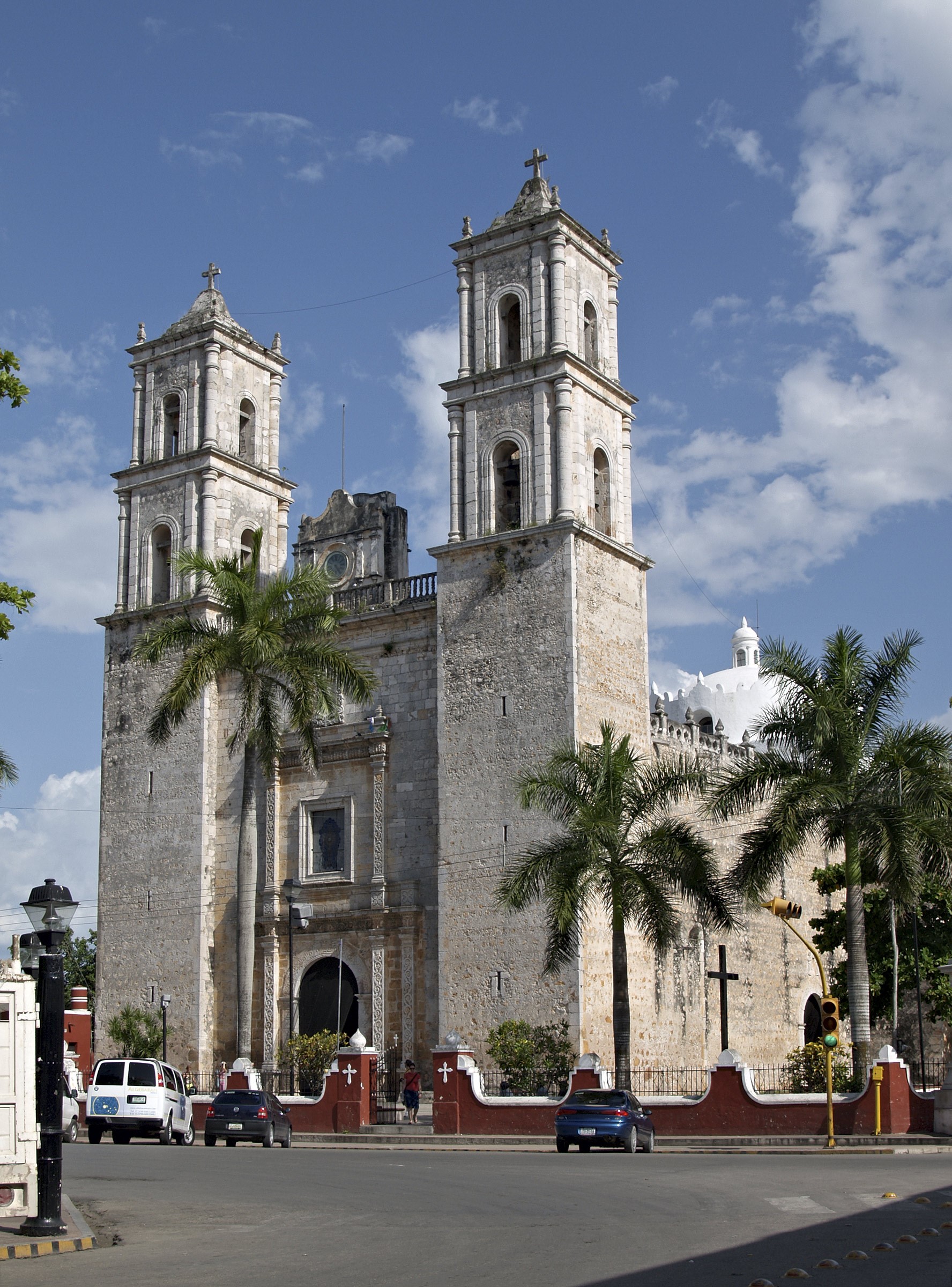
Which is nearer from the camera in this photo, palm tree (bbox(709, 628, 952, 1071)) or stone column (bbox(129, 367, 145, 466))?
palm tree (bbox(709, 628, 952, 1071))

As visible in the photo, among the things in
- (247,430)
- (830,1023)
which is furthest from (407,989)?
(247,430)

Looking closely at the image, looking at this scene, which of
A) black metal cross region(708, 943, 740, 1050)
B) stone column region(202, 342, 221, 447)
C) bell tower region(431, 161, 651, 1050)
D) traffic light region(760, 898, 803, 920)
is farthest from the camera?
stone column region(202, 342, 221, 447)

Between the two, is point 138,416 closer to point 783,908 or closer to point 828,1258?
point 783,908

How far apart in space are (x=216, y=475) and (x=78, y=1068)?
15.0 metres

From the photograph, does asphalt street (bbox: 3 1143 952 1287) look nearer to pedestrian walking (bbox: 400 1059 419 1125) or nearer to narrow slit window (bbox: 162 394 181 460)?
pedestrian walking (bbox: 400 1059 419 1125)

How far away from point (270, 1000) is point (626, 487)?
1373cm

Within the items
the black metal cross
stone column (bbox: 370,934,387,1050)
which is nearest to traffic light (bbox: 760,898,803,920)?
the black metal cross

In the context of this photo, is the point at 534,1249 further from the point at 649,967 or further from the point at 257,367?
the point at 257,367

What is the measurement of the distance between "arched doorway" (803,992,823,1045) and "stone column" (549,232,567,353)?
18503mm

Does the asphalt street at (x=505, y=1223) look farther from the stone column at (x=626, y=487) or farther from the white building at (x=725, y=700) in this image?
the white building at (x=725, y=700)

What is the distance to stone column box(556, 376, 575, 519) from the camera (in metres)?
32.7

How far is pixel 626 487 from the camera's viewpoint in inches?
1382

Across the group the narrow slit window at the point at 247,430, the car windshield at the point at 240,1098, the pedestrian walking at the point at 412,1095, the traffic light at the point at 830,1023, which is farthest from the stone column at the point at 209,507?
the traffic light at the point at 830,1023

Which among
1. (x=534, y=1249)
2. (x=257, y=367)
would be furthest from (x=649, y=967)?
(x=534, y=1249)
